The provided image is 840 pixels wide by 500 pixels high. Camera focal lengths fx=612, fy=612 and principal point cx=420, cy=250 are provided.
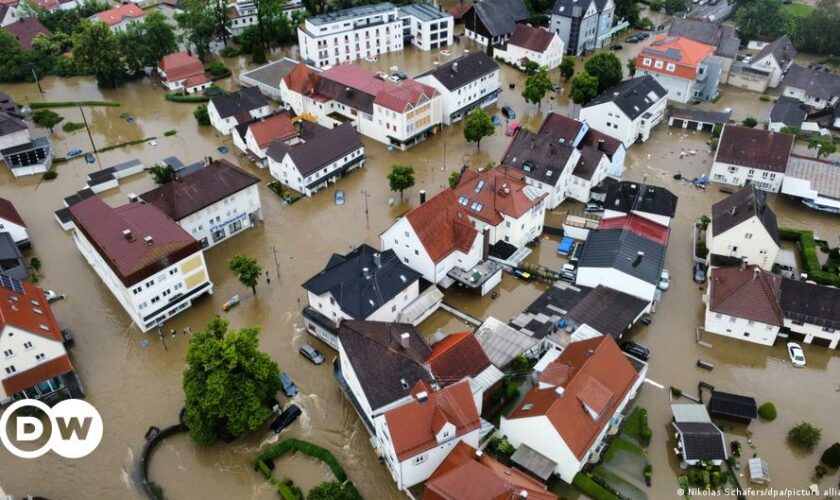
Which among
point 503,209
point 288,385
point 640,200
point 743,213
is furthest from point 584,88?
point 288,385

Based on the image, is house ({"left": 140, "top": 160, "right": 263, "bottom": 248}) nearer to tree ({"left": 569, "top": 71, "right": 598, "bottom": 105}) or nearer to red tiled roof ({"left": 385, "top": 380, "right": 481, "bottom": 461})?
red tiled roof ({"left": 385, "top": 380, "right": 481, "bottom": 461})

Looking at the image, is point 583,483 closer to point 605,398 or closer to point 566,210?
point 605,398

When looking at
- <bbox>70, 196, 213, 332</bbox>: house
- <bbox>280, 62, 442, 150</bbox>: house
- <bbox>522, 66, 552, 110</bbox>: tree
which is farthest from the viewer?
<bbox>522, 66, 552, 110</bbox>: tree

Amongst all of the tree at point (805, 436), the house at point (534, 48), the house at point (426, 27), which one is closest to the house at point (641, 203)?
the tree at point (805, 436)

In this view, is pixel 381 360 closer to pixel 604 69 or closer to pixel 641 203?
pixel 641 203

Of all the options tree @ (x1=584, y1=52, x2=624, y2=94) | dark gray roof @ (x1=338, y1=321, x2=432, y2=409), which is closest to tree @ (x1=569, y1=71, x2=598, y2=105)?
tree @ (x1=584, y1=52, x2=624, y2=94)

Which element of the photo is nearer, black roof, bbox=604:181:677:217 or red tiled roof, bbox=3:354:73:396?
red tiled roof, bbox=3:354:73:396

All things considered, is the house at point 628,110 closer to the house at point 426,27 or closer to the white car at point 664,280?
the white car at point 664,280
